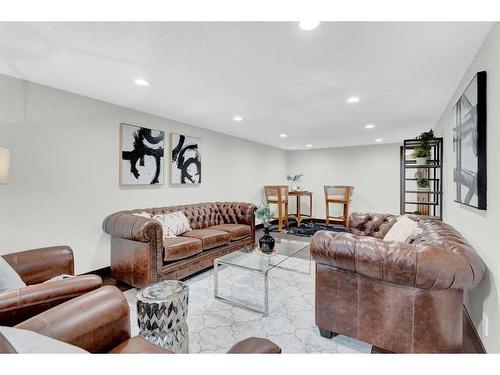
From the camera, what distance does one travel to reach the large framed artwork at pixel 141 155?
3416mm

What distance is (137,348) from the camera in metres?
1.15

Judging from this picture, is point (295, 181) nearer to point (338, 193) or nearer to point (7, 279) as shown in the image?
point (338, 193)

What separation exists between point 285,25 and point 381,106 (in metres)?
2.28

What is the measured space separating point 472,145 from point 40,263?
3521 millimetres

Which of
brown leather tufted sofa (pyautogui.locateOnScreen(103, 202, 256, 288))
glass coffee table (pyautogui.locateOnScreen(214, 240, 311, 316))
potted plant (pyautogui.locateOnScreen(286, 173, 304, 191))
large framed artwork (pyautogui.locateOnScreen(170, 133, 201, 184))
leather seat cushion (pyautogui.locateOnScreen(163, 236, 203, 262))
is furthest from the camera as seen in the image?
potted plant (pyautogui.locateOnScreen(286, 173, 304, 191))

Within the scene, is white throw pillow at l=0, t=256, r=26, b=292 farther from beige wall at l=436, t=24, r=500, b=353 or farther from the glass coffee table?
beige wall at l=436, t=24, r=500, b=353

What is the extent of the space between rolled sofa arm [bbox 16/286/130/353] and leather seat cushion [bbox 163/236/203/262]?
158cm

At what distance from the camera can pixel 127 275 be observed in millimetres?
2928

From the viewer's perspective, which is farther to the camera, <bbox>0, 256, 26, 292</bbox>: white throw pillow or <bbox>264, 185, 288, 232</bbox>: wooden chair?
<bbox>264, 185, 288, 232</bbox>: wooden chair

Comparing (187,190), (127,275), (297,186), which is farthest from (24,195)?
(297,186)

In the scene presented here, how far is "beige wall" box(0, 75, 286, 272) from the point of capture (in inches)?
98.6

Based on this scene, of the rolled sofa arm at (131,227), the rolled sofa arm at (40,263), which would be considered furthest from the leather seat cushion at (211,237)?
the rolled sofa arm at (40,263)

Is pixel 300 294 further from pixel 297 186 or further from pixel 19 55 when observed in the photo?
pixel 297 186

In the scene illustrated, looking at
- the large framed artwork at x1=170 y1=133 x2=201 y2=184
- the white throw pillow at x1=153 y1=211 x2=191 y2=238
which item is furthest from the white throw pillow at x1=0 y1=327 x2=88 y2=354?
the large framed artwork at x1=170 y1=133 x2=201 y2=184
